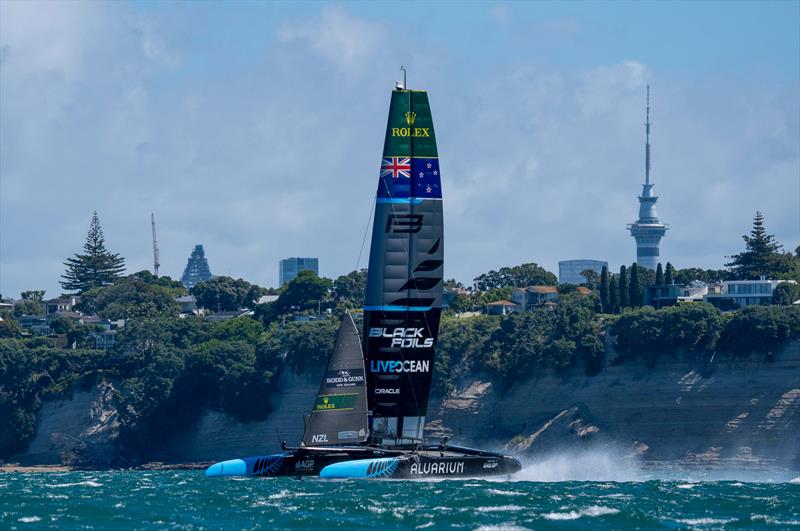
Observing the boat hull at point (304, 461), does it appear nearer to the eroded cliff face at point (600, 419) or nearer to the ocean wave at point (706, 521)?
the ocean wave at point (706, 521)

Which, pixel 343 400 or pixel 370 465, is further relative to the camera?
pixel 343 400

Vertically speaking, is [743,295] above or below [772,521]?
above

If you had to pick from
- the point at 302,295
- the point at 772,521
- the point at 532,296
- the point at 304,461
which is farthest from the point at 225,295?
the point at 772,521

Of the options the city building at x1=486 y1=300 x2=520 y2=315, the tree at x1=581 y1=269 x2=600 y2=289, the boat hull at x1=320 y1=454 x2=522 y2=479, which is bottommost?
the boat hull at x1=320 y1=454 x2=522 y2=479

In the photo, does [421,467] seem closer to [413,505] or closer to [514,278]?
[413,505]

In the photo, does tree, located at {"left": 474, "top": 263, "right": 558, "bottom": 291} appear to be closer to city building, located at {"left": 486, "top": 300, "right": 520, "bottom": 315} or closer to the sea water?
city building, located at {"left": 486, "top": 300, "right": 520, "bottom": 315}

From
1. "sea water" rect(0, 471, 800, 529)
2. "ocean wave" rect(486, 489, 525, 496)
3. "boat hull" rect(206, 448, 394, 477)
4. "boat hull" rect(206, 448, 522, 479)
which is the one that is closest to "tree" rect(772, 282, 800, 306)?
"sea water" rect(0, 471, 800, 529)
